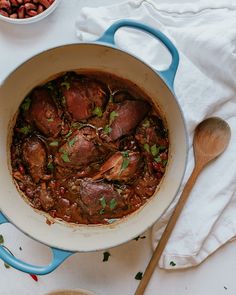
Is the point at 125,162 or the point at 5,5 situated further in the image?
the point at 5,5

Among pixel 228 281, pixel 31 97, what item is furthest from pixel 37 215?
pixel 228 281

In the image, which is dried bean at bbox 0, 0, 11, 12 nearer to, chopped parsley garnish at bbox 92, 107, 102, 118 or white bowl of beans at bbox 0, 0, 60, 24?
white bowl of beans at bbox 0, 0, 60, 24

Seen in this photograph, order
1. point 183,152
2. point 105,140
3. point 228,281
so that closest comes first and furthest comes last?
point 183,152
point 105,140
point 228,281

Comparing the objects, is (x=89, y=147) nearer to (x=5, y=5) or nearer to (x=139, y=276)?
(x=139, y=276)

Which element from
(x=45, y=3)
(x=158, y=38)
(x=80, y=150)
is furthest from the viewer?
(x=45, y=3)

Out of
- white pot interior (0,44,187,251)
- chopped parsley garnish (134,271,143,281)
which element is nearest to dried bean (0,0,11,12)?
white pot interior (0,44,187,251)

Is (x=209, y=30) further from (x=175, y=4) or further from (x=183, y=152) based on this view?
(x=183, y=152)

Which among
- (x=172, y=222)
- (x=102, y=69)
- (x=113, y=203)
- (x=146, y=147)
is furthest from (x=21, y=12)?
(x=172, y=222)
